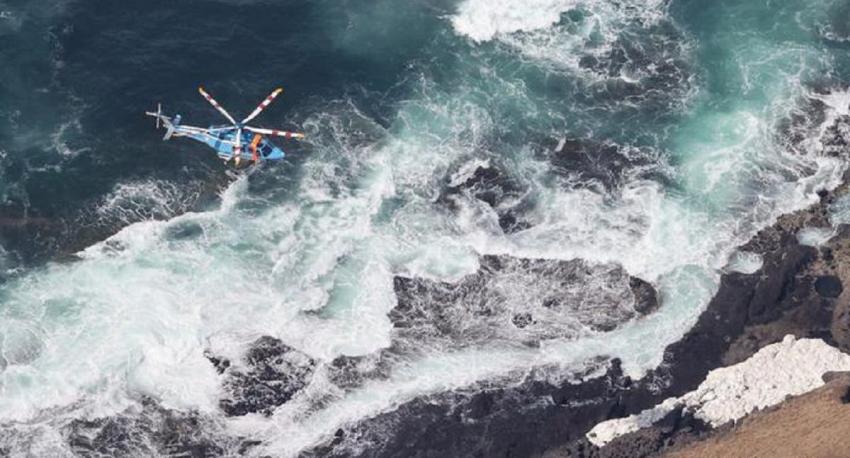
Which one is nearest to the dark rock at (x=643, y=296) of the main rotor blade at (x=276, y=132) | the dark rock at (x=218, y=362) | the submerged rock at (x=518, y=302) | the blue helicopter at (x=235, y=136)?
the submerged rock at (x=518, y=302)

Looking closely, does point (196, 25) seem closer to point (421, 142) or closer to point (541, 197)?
point (421, 142)

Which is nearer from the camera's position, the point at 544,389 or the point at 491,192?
the point at 544,389

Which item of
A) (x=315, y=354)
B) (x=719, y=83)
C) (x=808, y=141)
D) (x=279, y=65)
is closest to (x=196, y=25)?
(x=279, y=65)

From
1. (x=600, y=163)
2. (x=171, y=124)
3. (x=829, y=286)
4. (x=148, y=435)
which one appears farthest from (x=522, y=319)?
(x=171, y=124)

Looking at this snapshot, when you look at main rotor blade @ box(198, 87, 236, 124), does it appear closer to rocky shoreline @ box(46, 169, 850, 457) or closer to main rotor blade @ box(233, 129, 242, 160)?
main rotor blade @ box(233, 129, 242, 160)

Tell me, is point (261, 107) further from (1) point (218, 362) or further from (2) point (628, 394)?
(2) point (628, 394)

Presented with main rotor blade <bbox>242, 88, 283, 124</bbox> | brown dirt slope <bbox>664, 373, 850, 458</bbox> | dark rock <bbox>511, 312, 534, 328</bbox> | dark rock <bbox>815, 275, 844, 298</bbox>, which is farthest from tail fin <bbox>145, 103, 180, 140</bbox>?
dark rock <bbox>815, 275, 844, 298</bbox>

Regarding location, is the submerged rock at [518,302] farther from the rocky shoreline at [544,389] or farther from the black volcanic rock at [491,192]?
the black volcanic rock at [491,192]
